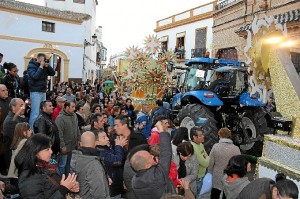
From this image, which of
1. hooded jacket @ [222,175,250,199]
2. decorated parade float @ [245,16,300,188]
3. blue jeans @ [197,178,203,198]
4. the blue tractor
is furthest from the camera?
the blue tractor

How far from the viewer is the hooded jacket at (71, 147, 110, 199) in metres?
3.11

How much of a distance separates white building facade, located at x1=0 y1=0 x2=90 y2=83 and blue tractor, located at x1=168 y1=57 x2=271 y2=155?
46.8ft

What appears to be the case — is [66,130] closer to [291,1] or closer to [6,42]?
[291,1]

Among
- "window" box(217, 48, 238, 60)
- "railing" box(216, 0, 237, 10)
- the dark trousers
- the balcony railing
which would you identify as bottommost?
the dark trousers

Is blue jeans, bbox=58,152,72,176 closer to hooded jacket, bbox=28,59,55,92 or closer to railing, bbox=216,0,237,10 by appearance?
hooded jacket, bbox=28,59,55,92

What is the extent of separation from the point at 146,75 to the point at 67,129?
5.70 meters

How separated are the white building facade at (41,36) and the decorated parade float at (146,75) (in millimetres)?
10733

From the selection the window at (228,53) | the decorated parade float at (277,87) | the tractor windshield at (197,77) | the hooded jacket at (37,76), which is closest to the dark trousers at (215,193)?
the decorated parade float at (277,87)

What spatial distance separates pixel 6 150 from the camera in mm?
4219

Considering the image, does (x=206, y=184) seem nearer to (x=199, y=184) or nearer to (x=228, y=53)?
(x=199, y=184)

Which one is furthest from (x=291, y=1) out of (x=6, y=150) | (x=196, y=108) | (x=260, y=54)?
(x=6, y=150)

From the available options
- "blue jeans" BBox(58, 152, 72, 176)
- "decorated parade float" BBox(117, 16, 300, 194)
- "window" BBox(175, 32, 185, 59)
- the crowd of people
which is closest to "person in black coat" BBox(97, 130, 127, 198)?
the crowd of people

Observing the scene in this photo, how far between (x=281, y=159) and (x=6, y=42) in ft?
63.3

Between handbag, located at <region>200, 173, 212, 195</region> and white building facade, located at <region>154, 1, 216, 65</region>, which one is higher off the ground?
white building facade, located at <region>154, 1, 216, 65</region>
